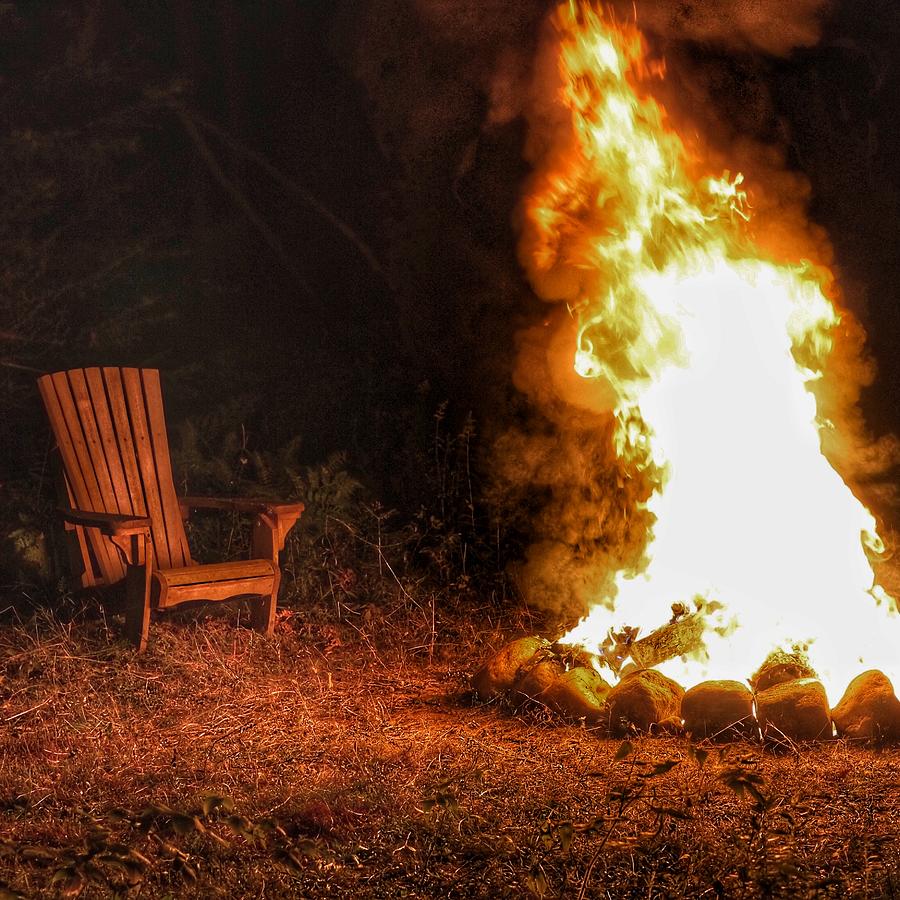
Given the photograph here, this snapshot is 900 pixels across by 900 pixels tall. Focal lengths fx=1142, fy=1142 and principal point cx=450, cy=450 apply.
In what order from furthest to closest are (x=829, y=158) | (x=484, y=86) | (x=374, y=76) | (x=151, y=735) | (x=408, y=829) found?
(x=374, y=76) < (x=484, y=86) < (x=829, y=158) < (x=151, y=735) < (x=408, y=829)

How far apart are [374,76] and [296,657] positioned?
10.1 feet

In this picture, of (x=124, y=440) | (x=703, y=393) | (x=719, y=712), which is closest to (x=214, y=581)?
(x=124, y=440)

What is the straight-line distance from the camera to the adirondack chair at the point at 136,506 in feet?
14.6

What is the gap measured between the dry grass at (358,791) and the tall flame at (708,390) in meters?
0.82

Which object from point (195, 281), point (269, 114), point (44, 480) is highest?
point (269, 114)

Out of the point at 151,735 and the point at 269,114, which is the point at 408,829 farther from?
the point at 269,114

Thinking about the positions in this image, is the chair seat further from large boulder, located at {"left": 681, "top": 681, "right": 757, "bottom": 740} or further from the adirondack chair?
large boulder, located at {"left": 681, "top": 681, "right": 757, "bottom": 740}

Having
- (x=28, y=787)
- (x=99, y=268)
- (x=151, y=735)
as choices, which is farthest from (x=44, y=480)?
(x=28, y=787)

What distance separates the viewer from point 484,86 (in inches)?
217

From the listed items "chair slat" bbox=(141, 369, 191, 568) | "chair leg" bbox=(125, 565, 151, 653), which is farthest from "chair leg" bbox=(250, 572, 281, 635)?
"chair leg" bbox=(125, 565, 151, 653)

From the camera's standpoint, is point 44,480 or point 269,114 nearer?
point 44,480

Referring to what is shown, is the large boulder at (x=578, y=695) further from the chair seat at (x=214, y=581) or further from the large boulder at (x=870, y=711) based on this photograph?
the chair seat at (x=214, y=581)

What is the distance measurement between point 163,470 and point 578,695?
2122mm

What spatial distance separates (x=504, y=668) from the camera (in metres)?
4.26
